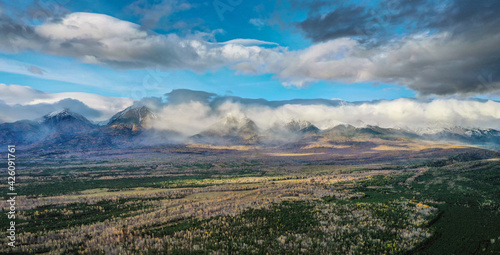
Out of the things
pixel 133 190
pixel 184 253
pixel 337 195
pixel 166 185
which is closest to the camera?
pixel 184 253

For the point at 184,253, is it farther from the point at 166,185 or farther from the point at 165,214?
the point at 166,185

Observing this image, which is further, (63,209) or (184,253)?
(63,209)

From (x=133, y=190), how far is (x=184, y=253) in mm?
58997

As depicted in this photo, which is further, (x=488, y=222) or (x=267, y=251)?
(x=488, y=222)

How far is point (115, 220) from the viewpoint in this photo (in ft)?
157

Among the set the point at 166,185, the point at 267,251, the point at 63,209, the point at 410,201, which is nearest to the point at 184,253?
the point at 267,251

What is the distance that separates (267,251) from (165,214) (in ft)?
85.2

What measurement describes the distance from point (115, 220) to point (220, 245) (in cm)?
2439

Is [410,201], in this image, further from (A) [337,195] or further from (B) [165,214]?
(B) [165,214]

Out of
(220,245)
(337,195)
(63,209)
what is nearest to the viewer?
(220,245)

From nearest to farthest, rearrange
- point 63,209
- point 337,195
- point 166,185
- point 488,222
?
point 488,222 < point 63,209 < point 337,195 < point 166,185

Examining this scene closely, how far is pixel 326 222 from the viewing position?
143 ft

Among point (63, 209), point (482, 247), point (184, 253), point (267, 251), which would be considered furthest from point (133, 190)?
point (482, 247)

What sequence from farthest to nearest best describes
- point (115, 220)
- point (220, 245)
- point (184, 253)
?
point (115, 220) < point (220, 245) < point (184, 253)
